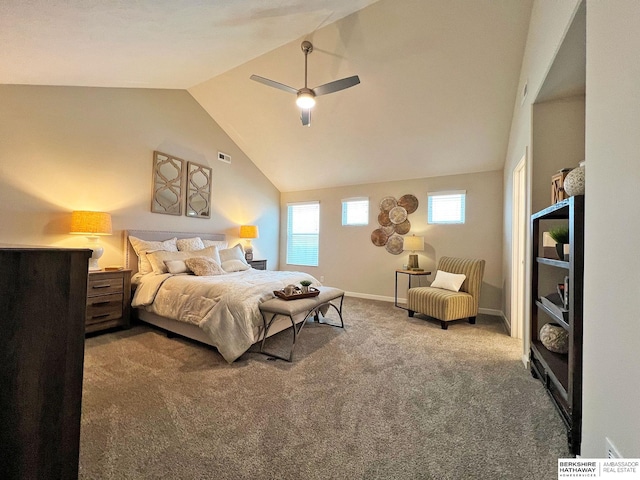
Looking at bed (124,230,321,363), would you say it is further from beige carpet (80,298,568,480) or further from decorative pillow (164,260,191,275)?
beige carpet (80,298,568,480)

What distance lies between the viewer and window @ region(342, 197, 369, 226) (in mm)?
5488

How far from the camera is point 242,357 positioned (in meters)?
2.57

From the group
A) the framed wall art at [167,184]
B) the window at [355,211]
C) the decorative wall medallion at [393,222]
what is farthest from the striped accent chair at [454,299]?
the framed wall art at [167,184]

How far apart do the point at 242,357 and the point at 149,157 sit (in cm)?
330

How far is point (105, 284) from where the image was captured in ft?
10.4

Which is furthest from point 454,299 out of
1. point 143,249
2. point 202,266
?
point 143,249

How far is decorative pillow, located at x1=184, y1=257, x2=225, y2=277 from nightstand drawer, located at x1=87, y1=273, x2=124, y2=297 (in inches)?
30.4

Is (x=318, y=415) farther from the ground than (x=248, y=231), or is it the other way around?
(x=248, y=231)

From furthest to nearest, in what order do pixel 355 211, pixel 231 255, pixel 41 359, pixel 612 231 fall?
pixel 355 211 < pixel 231 255 < pixel 612 231 < pixel 41 359

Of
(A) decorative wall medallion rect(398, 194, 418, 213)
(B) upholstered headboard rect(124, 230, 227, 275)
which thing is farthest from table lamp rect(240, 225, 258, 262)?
(A) decorative wall medallion rect(398, 194, 418, 213)

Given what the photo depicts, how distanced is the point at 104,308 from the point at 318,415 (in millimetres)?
2919

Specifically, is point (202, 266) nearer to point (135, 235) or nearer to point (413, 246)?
point (135, 235)

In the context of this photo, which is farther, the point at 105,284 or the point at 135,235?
the point at 135,235

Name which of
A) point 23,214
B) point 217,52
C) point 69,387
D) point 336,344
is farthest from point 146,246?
point 69,387
